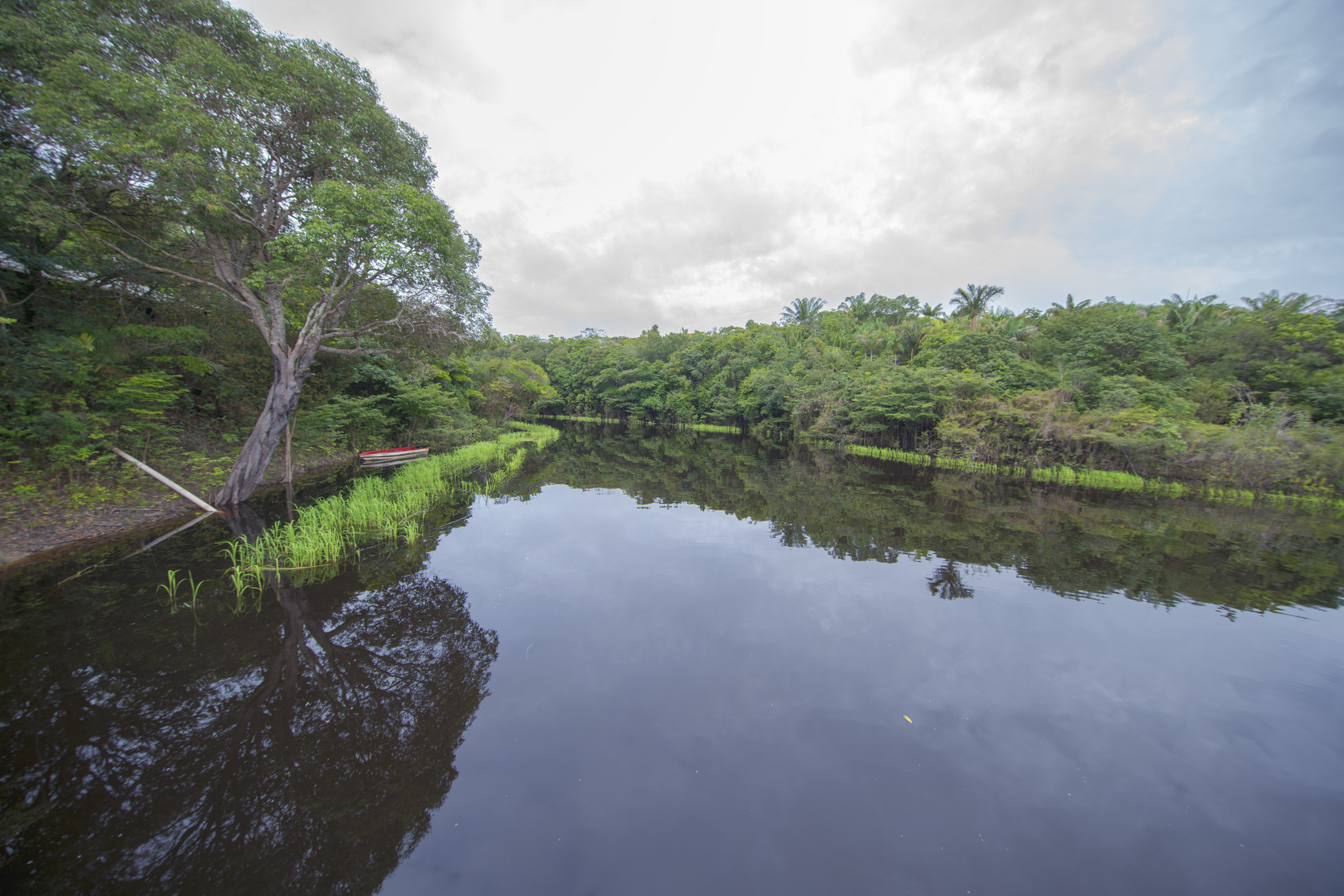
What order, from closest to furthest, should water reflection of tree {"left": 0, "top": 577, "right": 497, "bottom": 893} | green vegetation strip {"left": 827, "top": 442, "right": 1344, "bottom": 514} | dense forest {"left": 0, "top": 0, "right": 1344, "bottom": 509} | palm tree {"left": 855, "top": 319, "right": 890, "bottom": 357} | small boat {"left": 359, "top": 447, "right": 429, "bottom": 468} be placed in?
1. water reflection of tree {"left": 0, "top": 577, "right": 497, "bottom": 893}
2. dense forest {"left": 0, "top": 0, "right": 1344, "bottom": 509}
3. green vegetation strip {"left": 827, "top": 442, "right": 1344, "bottom": 514}
4. small boat {"left": 359, "top": 447, "right": 429, "bottom": 468}
5. palm tree {"left": 855, "top": 319, "right": 890, "bottom": 357}

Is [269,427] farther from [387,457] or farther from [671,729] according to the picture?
[671,729]

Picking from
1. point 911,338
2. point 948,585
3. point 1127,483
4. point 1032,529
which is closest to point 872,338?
point 911,338

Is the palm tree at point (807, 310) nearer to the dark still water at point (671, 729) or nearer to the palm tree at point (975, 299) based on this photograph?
the palm tree at point (975, 299)

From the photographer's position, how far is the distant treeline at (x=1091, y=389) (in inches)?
565

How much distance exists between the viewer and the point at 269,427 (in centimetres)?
1002

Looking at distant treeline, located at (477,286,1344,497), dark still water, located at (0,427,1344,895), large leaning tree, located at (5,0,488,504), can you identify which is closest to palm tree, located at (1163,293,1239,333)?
distant treeline, located at (477,286,1344,497)

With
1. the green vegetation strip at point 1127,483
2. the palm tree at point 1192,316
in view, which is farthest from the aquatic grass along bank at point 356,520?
the palm tree at point 1192,316

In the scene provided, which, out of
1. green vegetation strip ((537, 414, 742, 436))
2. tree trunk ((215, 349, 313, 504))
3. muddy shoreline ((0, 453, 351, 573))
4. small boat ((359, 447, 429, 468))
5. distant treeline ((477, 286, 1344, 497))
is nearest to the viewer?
muddy shoreline ((0, 453, 351, 573))

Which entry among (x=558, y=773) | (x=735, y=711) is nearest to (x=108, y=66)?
(x=558, y=773)

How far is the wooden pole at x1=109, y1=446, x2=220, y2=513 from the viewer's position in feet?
27.8

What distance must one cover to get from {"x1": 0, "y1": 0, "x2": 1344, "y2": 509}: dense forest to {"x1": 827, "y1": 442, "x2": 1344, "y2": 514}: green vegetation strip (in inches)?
24.1

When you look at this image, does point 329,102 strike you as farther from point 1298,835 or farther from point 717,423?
point 717,423

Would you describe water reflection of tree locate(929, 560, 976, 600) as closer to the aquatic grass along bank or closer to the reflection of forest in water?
the reflection of forest in water

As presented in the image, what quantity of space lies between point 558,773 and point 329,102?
13.7 meters
